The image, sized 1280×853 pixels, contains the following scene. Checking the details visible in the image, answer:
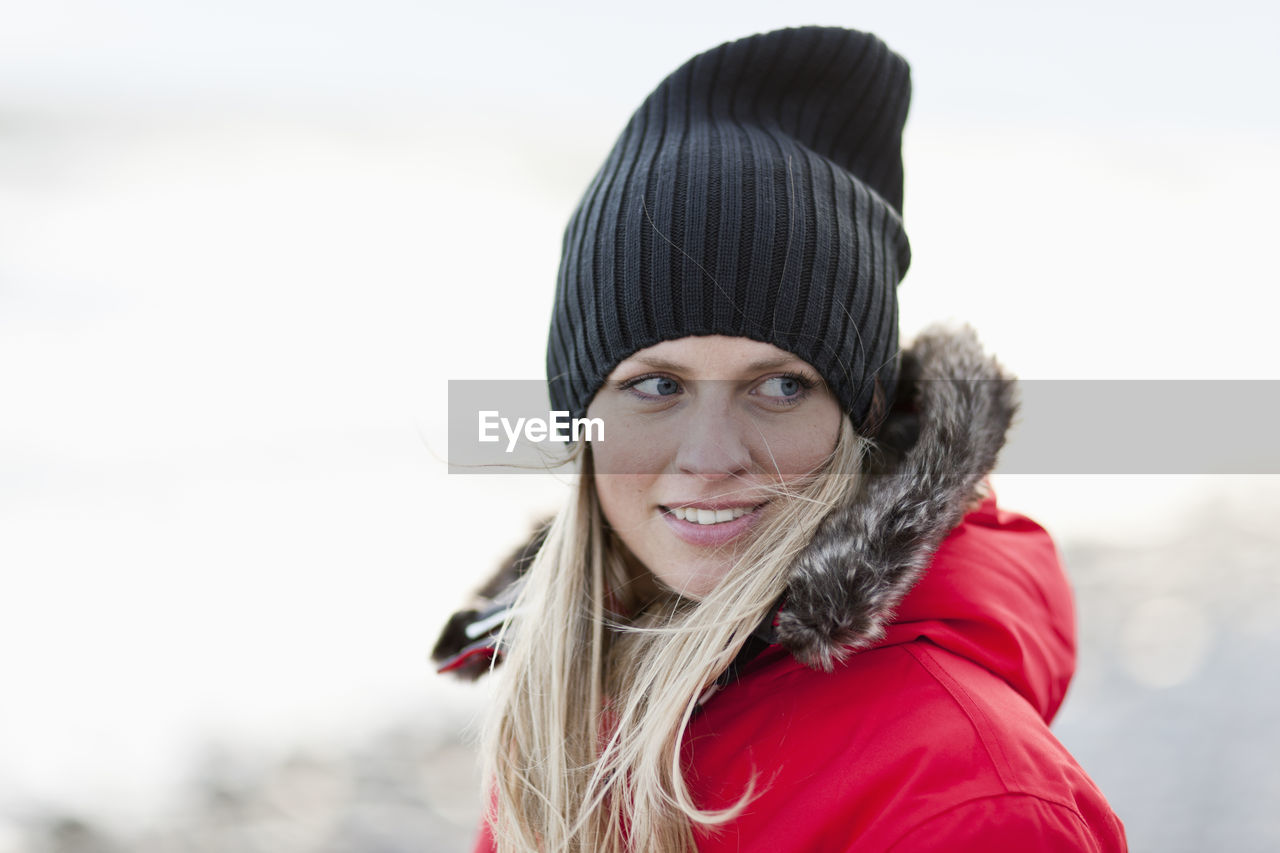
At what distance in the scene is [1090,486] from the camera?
5.19 metres

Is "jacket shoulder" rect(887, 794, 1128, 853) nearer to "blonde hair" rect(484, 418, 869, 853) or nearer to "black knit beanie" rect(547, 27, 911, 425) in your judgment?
"blonde hair" rect(484, 418, 869, 853)

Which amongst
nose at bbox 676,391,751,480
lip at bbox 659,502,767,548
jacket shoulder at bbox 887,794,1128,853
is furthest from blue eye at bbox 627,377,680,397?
jacket shoulder at bbox 887,794,1128,853

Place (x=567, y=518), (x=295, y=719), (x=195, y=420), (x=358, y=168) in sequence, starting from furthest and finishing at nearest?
(x=358, y=168) < (x=195, y=420) < (x=295, y=719) < (x=567, y=518)

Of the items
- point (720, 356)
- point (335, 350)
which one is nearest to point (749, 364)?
point (720, 356)

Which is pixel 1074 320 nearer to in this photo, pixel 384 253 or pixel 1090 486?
pixel 1090 486

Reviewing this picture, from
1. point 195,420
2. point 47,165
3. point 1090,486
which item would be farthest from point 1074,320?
point 47,165

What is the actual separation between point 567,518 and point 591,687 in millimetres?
358

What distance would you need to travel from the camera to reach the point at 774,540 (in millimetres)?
1688

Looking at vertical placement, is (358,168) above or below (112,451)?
above

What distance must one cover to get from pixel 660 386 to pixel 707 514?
26 cm

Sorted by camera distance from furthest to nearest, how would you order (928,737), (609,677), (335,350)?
(335,350)
(609,677)
(928,737)

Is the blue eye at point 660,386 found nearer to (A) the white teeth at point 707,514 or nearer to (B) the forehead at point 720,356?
(B) the forehead at point 720,356

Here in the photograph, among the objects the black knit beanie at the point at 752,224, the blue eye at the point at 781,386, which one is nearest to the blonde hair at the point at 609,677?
the blue eye at the point at 781,386

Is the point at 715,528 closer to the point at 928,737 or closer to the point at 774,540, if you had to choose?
the point at 774,540
